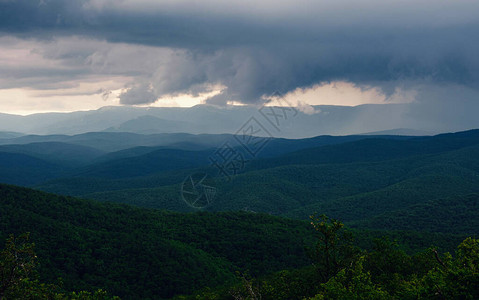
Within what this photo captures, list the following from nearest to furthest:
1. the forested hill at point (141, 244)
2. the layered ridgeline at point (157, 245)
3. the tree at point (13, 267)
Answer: the tree at point (13, 267) → the layered ridgeline at point (157, 245) → the forested hill at point (141, 244)

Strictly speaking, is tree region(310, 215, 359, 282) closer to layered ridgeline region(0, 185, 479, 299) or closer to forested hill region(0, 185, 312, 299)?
layered ridgeline region(0, 185, 479, 299)

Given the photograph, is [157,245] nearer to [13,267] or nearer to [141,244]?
[141,244]

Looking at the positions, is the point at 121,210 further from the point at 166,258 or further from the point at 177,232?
the point at 166,258

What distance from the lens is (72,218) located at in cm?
9956

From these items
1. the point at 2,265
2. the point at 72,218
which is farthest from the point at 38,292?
the point at 72,218

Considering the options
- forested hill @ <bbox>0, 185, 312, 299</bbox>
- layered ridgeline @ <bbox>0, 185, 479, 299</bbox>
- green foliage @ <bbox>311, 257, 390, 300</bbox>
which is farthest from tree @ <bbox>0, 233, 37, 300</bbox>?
forested hill @ <bbox>0, 185, 312, 299</bbox>

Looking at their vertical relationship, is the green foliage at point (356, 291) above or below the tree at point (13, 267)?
below

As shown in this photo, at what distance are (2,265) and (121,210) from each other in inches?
3487

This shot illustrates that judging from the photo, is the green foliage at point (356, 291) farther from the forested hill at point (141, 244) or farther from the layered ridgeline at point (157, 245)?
the forested hill at point (141, 244)

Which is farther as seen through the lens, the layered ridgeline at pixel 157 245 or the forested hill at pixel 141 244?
the forested hill at pixel 141 244

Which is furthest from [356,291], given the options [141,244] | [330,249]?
[141,244]

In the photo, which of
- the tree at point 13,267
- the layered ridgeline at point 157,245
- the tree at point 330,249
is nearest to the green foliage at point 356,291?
the tree at point 330,249

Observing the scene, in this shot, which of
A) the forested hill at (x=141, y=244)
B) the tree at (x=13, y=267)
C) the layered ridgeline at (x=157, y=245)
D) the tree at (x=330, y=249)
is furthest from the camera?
the forested hill at (x=141, y=244)

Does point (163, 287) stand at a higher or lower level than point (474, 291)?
lower
